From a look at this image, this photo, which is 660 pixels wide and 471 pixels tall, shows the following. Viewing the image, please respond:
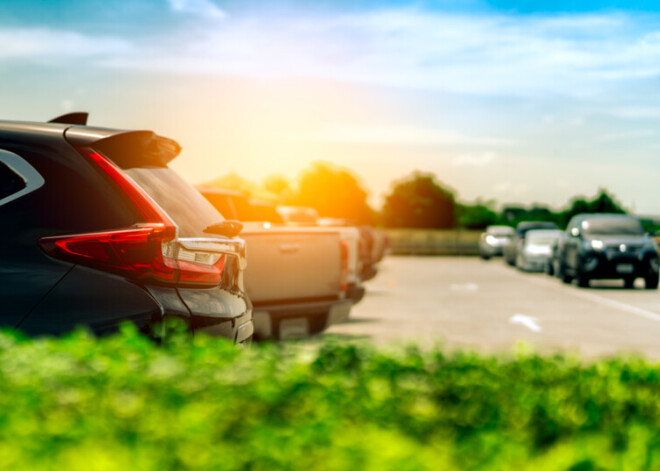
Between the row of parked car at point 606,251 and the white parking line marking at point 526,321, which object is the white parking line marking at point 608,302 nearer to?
the row of parked car at point 606,251

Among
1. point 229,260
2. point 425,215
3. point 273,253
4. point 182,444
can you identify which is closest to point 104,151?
point 229,260

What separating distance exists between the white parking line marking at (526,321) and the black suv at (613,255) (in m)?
9.23

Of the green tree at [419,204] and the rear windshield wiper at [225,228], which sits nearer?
the rear windshield wiper at [225,228]

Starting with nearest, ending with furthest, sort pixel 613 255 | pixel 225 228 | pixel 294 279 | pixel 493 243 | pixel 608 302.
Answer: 1. pixel 225 228
2. pixel 294 279
3. pixel 608 302
4. pixel 613 255
5. pixel 493 243

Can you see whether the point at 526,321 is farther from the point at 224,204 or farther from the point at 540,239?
the point at 540,239

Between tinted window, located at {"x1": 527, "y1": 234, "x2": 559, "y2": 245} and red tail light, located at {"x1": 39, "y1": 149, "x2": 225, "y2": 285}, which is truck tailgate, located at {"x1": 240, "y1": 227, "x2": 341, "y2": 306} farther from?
tinted window, located at {"x1": 527, "y1": 234, "x2": 559, "y2": 245}

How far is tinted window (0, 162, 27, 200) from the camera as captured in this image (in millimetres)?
4352

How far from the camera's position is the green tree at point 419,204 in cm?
14900

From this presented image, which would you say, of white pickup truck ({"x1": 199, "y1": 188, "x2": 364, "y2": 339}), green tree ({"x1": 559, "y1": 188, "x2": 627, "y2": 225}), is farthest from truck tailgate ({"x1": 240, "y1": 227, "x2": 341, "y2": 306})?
green tree ({"x1": 559, "y1": 188, "x2": 627, "y2": 225})

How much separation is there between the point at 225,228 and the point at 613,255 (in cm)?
2223

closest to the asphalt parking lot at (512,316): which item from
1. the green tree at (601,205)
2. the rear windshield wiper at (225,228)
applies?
the rear windshield wiper at (225,228)

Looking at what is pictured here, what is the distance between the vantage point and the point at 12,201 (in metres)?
4.31

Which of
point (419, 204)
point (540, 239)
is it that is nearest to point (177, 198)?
point (540, 239)

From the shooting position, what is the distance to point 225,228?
524cm
